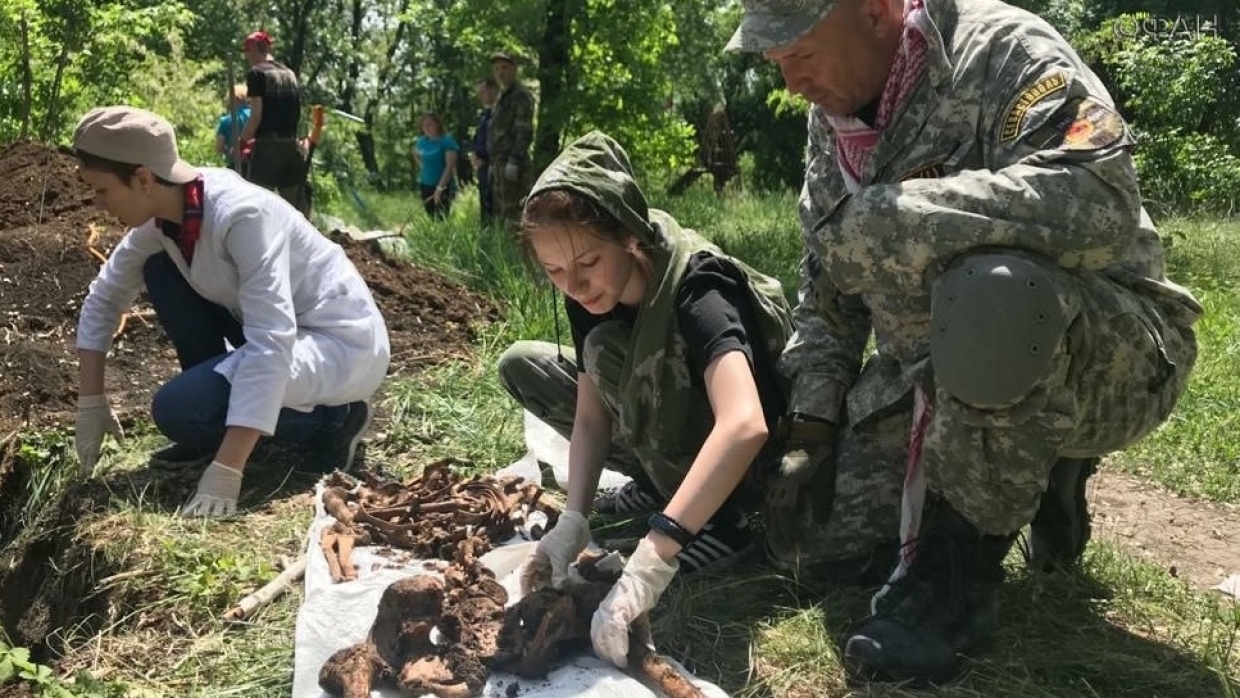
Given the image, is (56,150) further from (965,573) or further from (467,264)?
(965,573)

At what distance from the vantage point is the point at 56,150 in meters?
7.29

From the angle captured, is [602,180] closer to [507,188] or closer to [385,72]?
[507,188]

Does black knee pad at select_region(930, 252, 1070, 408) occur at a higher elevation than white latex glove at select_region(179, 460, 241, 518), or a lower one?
higher

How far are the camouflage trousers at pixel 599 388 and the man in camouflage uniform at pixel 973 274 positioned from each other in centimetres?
43

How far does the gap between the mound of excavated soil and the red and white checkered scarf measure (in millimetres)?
2571

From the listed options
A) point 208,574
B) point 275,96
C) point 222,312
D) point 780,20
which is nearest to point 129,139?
point 222,312

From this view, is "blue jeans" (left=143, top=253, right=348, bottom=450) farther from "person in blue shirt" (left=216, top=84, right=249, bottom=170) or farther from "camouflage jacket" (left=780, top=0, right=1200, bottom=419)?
"person in blue shirt" (left=216, top=84, right=249, bottom=170)

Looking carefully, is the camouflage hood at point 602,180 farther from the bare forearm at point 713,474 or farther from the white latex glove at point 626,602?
the white latex glove at point 626,602

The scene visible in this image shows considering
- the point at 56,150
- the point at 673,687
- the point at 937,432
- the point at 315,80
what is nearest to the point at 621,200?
the point at 937,432

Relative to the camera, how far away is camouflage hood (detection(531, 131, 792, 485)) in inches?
90.4

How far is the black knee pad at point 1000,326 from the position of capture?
187 centimetres

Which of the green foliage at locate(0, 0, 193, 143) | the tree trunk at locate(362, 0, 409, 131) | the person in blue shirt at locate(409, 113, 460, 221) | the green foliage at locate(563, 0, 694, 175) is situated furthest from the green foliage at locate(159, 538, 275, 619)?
the tree trunk at locate(362, 0, 409, 131)

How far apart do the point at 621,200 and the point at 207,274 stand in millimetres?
1429

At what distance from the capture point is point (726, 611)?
7.84ft
